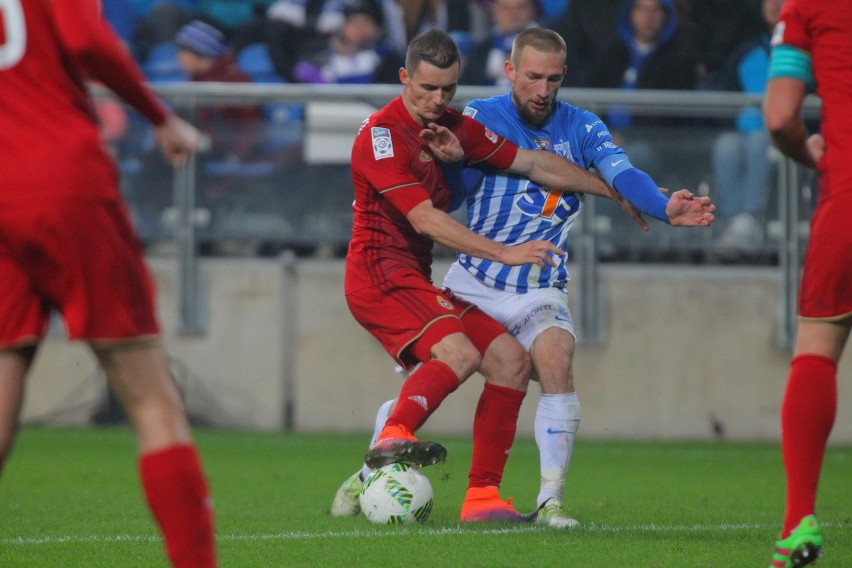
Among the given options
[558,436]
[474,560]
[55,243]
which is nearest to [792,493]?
[474,560]

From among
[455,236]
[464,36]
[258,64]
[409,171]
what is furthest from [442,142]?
[258,64]

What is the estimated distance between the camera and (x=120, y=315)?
3.18 meters

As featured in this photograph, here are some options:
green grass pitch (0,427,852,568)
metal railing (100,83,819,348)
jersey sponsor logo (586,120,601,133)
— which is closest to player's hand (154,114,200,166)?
green grass pitch (0,427,852,568)

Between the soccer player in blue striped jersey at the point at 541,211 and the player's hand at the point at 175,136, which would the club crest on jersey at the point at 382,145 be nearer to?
the soccer player in blue striped jersey at the point at 541,211

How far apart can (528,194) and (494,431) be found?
43.8 inches

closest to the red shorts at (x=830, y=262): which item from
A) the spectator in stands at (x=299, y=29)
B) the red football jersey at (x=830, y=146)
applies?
the red football jersey at (x=830, y=146)

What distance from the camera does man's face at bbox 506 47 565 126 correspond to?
5.88 m

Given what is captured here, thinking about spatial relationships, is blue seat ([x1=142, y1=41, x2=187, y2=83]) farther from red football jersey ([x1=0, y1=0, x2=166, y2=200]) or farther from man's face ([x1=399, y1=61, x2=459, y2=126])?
red football jersey ([x1=0, y1=0, x2=166, y2=200])

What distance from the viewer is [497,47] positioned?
11500 millimetres

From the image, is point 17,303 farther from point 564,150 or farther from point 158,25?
point 158,25

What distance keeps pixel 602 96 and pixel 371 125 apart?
5.26 metres

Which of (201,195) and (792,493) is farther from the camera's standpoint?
(201,195)

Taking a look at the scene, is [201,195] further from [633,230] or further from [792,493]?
[792,493]

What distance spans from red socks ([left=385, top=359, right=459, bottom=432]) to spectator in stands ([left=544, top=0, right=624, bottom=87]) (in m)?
6.31
